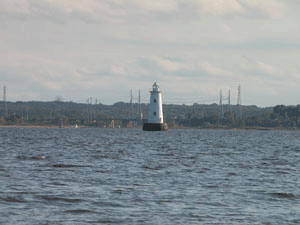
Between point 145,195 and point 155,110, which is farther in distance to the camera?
point 155,110

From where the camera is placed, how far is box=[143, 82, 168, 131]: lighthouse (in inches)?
5640

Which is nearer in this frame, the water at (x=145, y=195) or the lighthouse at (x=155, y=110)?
the water at (x=145, y=195)

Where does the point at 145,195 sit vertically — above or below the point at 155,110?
→ below

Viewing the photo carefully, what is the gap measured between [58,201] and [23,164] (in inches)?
650

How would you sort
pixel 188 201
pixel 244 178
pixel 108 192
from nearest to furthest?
1. pixel 188 201
2. pixel 108 192
3. pixel 244 178

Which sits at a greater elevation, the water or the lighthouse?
the lighthouse

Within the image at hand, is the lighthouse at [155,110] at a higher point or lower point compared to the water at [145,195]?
higher

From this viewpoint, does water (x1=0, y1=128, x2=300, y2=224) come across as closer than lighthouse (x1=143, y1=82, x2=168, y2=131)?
Yes

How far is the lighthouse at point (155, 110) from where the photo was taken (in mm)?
143250

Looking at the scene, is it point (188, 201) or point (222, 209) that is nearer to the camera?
point (222, 209)

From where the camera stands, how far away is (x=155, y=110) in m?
146

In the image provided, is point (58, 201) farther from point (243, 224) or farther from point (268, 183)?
point (268, 183)

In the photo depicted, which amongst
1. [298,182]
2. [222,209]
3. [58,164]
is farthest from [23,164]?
[222,209]

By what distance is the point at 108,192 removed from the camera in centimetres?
2488
